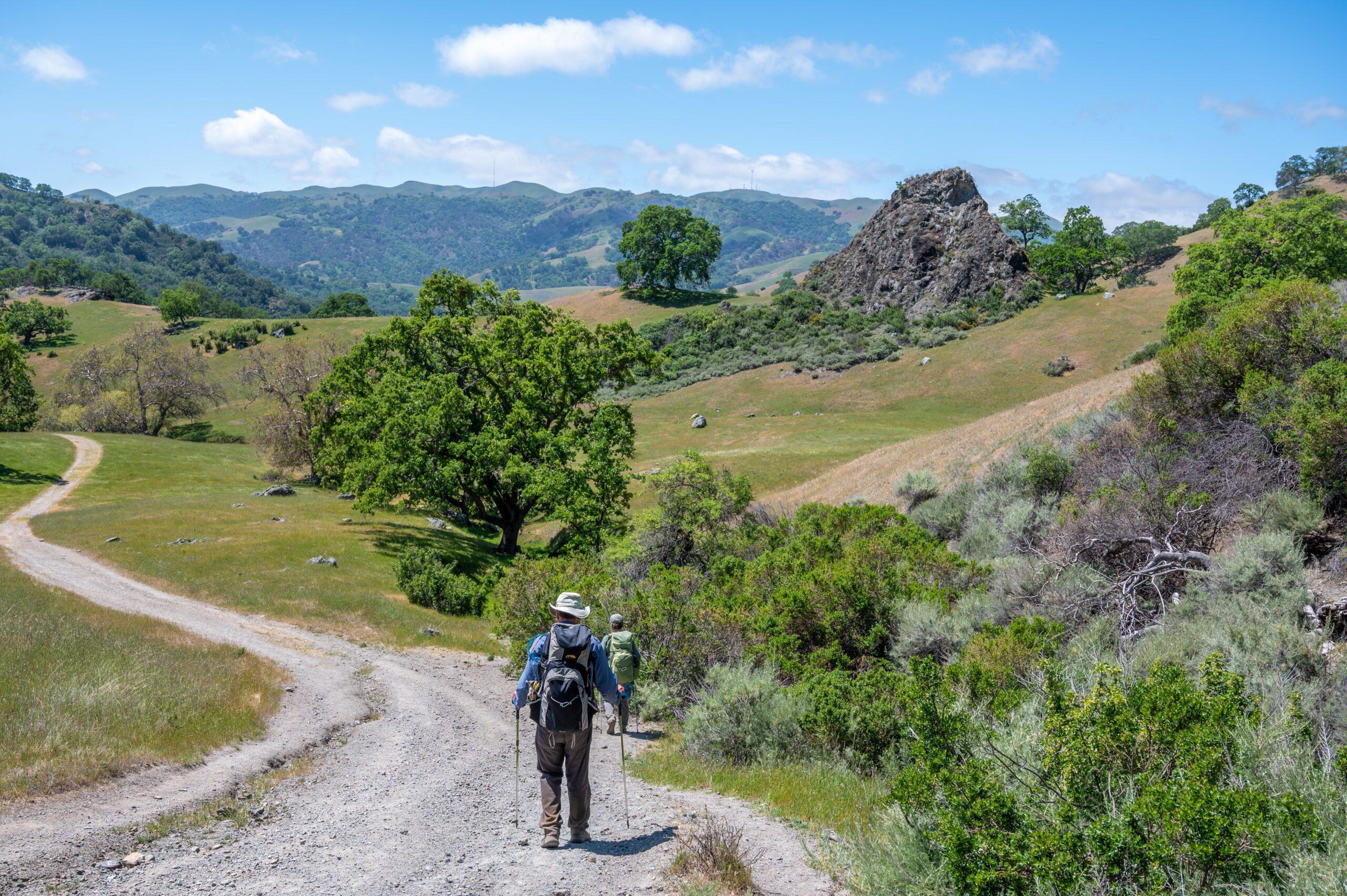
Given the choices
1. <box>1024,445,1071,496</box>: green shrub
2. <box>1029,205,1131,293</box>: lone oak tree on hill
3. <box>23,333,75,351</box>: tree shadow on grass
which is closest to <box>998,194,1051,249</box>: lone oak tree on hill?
<box>1029,205,1131,293</box>: lone oak tree on hill

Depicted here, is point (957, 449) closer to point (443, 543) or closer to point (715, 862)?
point (443, 543)

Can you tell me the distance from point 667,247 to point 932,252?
139 feet

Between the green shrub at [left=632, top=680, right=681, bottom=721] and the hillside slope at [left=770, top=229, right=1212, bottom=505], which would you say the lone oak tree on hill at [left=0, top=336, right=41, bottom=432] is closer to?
the hillside slope at [left=770, top=229, right=1212, bottom=505]

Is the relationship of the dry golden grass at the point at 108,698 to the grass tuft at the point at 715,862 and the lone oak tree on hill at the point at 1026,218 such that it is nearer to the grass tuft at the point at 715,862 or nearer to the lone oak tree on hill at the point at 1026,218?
the grass tuft at the point at 715,862

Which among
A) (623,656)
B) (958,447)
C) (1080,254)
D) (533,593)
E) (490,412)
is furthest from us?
(1080,254)

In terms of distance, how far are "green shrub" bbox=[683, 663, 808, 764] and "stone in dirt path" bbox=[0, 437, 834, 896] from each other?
128 cm

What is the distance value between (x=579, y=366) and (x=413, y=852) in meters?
25.7

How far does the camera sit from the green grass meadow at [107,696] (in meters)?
8.52

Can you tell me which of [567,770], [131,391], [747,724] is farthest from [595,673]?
[131,391]

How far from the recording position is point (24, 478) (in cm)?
4650

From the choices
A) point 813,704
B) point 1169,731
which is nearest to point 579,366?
point 813,704

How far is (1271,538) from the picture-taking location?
33.3 ft

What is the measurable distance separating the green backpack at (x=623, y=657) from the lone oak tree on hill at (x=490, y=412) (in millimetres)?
17021

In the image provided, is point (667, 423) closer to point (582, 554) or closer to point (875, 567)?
point (582, 554)
